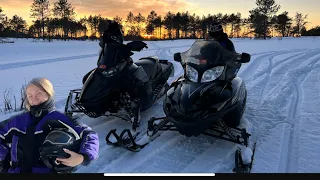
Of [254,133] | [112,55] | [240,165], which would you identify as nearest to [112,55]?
[112,55]

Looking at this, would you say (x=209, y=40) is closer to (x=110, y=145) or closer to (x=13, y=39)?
(x=110, y=145)

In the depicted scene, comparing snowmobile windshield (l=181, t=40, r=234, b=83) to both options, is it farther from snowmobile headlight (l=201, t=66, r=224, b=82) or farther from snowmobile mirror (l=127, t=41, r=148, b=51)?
snowmobile mirror (l=127, t=41, r=148, b=51)

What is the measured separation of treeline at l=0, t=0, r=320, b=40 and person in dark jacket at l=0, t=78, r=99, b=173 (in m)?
1.01

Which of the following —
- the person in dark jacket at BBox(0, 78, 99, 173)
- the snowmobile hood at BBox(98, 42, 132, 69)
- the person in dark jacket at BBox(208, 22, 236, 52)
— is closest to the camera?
the person in dark jacket at BBox(0, 78, 99, 173)

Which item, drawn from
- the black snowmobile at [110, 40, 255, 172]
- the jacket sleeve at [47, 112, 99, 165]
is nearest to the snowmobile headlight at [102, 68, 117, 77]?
the black snowmobile at [110, 40, 255, 172]

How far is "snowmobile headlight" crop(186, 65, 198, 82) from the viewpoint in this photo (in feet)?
8.85

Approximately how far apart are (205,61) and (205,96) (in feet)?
1.00

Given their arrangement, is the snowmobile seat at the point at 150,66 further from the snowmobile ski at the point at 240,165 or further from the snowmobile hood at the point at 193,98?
the snowmobile ski at the point at 240,165

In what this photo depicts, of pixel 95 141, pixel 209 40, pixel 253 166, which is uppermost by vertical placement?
pixel 209 40

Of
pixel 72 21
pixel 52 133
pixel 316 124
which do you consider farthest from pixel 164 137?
pixel 52 133

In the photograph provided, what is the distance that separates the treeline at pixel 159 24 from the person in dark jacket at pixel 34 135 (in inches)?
39.6

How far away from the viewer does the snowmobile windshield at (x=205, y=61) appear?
2.69m

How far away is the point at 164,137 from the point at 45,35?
134 centimetres

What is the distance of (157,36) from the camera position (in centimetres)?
278
